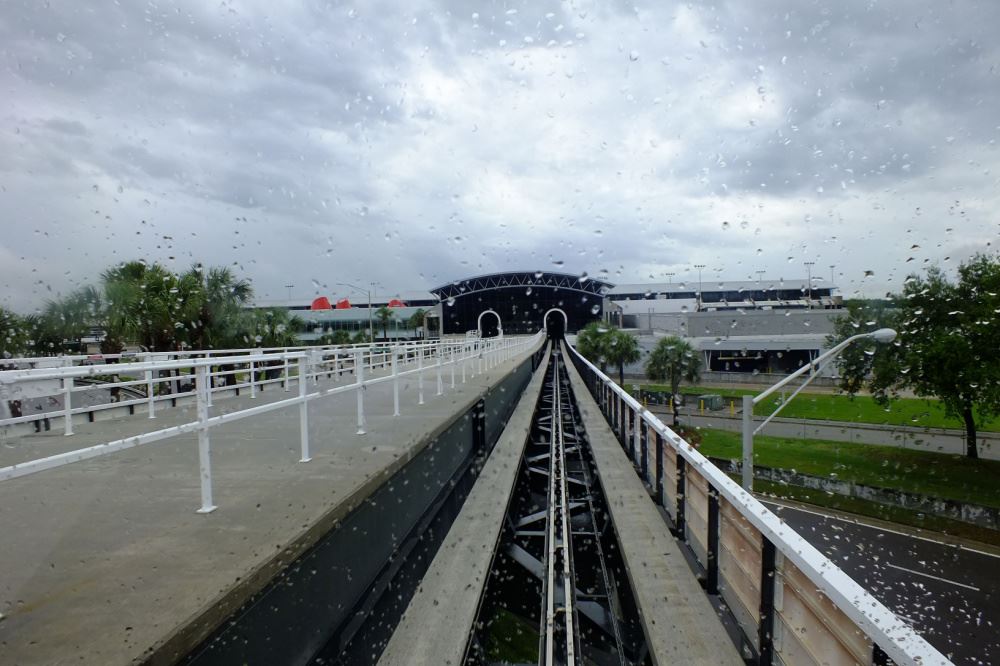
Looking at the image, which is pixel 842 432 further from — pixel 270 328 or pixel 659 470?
pixel 270 328

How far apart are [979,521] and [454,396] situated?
8466 millimetres

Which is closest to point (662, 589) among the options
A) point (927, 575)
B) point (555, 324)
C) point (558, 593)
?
point (558, 593)

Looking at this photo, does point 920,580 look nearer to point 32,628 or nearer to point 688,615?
point 688,615

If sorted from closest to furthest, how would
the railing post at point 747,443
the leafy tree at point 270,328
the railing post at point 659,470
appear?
the railing post at point 659,470 < the railing post at point 747,443 < the leafy tree at point 270,328

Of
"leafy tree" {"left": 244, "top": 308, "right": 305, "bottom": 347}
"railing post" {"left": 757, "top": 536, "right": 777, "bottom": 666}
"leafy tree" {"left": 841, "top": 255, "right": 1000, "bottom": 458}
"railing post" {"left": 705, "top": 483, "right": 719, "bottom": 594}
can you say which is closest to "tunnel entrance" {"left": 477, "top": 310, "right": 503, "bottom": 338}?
"leafy tree" {"left": 244, "top": 308, "right": 305, "bottom": 347}

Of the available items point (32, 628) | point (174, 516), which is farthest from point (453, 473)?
point (32, 628)

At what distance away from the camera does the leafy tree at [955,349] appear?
565 inches

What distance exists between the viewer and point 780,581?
2.32 metres

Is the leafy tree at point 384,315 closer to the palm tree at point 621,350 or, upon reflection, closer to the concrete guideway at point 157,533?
the palm tree at point 621,350

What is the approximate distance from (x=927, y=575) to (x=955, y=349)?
11.3 meters

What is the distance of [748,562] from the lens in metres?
2.78

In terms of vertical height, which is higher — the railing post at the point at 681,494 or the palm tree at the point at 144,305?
the palm tree at the point at 144,305

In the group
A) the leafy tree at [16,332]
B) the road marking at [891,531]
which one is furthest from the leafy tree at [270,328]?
the road marking at [891,531]

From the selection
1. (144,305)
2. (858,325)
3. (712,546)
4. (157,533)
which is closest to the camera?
(157,533)
